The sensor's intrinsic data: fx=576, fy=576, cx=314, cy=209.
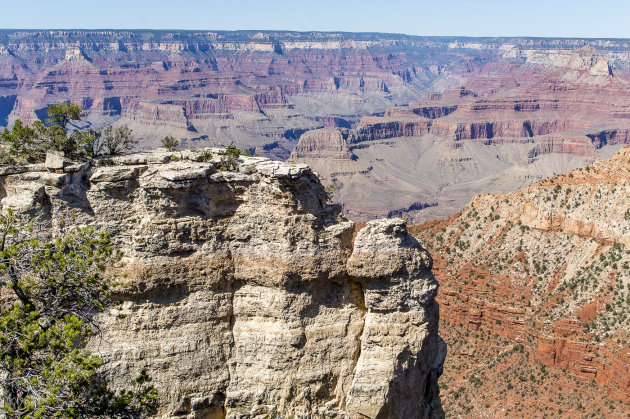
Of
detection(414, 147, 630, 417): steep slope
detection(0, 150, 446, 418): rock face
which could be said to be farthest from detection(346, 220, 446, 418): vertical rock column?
detection(414, 147, 630, 417): steep slope

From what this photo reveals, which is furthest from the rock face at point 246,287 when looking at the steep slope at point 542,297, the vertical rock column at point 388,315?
the steep slope at point 542,297

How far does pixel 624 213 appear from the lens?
4803cm

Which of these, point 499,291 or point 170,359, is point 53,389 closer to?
point 170,359

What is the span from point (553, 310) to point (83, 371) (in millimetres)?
39731

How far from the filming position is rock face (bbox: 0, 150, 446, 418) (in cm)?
1956

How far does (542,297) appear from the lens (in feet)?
157

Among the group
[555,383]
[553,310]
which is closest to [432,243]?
[553,310]

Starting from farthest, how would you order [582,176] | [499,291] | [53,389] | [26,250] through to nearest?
[582,176], [499,291], [26,250], [53,389]

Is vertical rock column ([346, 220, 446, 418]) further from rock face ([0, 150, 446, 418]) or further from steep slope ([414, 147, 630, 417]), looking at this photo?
steep slope ([414, 147, 630, 417])

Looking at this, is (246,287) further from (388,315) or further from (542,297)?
(542,297)

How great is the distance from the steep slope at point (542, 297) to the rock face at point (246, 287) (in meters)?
23.4

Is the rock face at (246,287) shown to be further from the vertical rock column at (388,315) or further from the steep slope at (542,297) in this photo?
the steep slope at (542,297)

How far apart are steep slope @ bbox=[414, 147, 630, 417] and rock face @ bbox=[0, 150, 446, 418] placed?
76.6 ft

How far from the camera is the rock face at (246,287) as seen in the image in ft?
64.2
